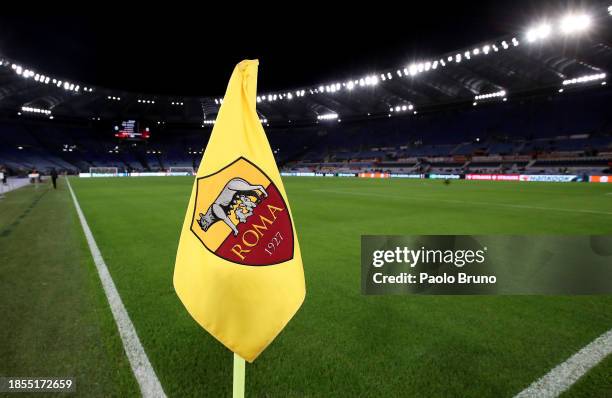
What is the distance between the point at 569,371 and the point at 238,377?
7.81 feet

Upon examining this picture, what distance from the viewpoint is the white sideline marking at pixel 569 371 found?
2195 mm

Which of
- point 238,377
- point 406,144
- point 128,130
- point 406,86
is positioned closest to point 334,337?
point 238,377

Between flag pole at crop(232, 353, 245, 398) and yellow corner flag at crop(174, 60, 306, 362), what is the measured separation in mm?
62

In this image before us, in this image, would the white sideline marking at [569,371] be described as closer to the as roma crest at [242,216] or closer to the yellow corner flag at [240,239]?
the yellow corner flag at [240,239]

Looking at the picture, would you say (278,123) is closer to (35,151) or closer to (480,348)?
(35,151)

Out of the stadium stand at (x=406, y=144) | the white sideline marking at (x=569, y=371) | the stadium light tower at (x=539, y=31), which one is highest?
the stadium light tower at (x=539, y=31)

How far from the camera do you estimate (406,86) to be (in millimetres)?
52406

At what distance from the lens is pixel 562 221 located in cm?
919

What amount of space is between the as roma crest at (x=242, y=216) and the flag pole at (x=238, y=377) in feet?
1.96

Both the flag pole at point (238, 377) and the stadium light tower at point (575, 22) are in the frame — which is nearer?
the flag pole at point (238, 377)

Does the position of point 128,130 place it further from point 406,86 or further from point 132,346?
point 132,346

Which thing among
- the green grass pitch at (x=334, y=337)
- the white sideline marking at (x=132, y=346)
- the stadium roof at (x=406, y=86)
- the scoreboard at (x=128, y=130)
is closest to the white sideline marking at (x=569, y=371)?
the green grass pitch at (x=334, y=337)

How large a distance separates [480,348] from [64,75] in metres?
56.4

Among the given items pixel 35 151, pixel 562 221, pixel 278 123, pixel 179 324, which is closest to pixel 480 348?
pixel 179 324
